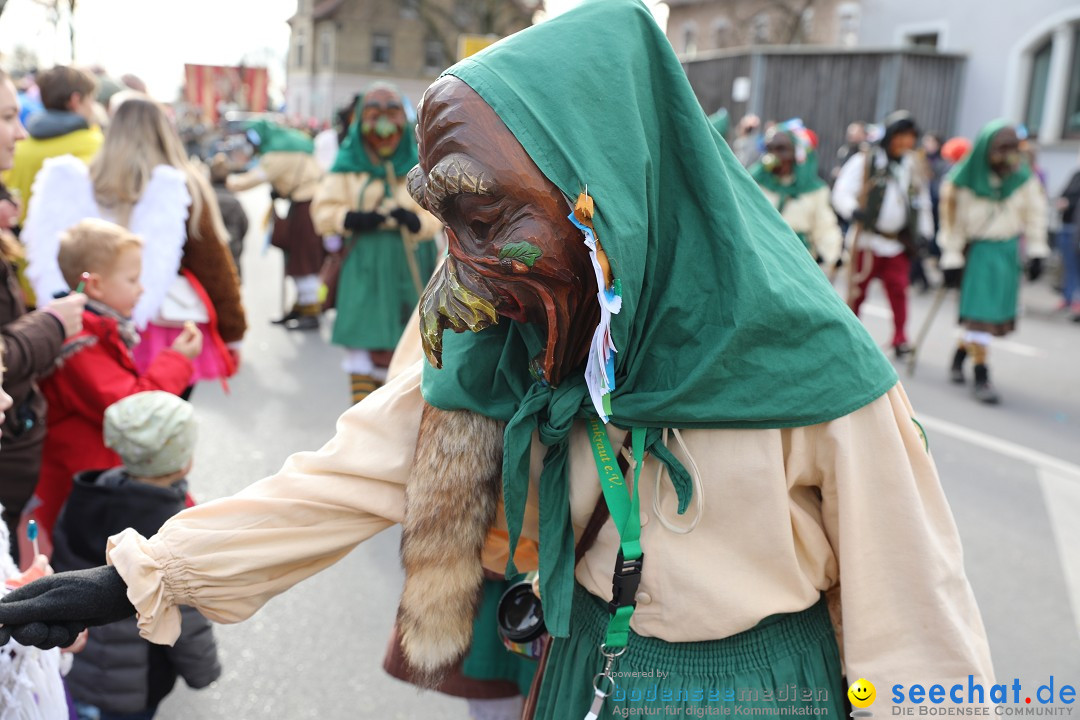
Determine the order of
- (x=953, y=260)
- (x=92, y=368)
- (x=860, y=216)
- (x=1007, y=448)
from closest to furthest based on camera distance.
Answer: (x=92, y=368), (x=1007, y=448), (x=953, y=260), (x=860, y=216)

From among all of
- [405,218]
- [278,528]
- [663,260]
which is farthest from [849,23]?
[278,528]

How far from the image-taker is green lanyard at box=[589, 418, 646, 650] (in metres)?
1.54

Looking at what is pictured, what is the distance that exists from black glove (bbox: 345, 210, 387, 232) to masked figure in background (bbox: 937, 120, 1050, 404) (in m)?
4.34

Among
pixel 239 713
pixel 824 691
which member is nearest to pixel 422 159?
pixel 824 691

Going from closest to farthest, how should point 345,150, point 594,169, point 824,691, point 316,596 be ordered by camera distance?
point 594,169 → point 824,691 → point 316,596 → point 345,150

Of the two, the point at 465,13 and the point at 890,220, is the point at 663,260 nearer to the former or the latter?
the point at 890,220

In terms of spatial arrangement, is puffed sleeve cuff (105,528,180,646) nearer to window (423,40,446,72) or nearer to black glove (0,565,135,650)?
black glove (0,565,135,650)

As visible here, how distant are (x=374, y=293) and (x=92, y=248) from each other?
243cm

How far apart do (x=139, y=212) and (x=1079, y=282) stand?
10574 mm

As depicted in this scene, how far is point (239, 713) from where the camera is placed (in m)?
3.09

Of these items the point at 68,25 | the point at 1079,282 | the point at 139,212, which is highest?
the point at 68,25

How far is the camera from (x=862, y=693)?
4.99 feet

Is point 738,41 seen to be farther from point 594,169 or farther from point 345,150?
point 594,169

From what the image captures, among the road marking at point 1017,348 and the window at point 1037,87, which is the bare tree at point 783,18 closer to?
the window at point 1037,87
